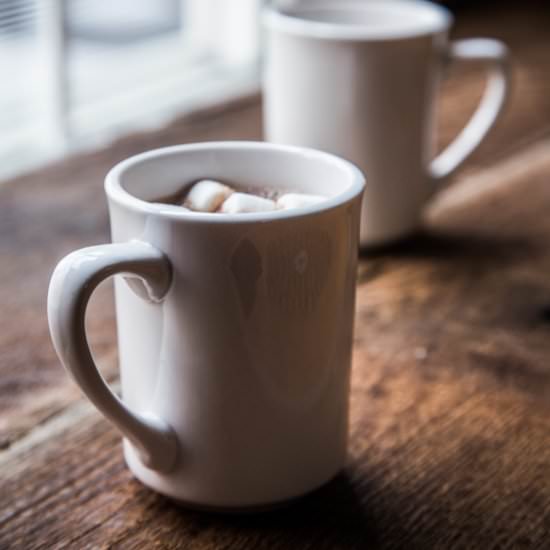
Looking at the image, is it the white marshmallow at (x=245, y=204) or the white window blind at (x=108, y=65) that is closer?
the white marshmallow at (x=245, y=204)

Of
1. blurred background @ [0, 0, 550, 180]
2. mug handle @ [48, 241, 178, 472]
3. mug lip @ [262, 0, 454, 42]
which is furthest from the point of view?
blurred background @ [0, 0, 550, 180]

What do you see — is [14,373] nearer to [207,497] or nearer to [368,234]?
[207,497]

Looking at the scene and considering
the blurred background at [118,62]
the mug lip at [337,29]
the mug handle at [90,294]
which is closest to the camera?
the mug handle at [90,294]

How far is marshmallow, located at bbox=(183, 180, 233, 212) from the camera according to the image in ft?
1.59

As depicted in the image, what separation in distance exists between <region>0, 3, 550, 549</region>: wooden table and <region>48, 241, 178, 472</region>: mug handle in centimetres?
7

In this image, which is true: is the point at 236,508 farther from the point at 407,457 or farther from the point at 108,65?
the point at 108,65

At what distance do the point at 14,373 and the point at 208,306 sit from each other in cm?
22

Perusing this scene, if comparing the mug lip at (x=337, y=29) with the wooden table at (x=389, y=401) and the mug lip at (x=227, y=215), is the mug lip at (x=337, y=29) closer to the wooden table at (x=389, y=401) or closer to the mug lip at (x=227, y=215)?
the wooden table at (x=389, y=401)

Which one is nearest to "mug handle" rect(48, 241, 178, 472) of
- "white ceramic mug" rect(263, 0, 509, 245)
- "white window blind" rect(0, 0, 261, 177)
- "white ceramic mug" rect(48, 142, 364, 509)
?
"white ceramic mug" rect(48, 142, 364, 509)

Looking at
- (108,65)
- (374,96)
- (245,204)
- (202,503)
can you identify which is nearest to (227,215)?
(245,204)

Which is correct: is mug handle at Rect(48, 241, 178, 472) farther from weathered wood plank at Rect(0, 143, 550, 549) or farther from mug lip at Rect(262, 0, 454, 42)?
mug lip at Rect(262, 0, 454, 42)

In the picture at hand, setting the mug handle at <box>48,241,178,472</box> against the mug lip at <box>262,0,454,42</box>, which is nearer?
the mug handle at <box>48,241,178,472</box>

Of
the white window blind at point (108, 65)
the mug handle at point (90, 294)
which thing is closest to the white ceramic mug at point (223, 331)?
the mug handle at point (90, 294)

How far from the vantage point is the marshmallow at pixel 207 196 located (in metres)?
0.49
